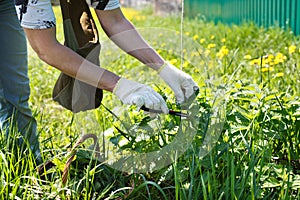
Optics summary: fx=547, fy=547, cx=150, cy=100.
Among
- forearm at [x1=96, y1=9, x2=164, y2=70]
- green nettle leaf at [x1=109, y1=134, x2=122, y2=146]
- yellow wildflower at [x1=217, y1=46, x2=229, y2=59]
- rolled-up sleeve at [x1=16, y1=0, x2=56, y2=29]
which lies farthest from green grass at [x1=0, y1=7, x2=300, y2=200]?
yellow wildflower at [x1=217, y1=46, x2=229, y2=59]

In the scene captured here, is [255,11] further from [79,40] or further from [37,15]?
[37,15]

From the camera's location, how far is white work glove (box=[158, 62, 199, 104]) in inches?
87.1

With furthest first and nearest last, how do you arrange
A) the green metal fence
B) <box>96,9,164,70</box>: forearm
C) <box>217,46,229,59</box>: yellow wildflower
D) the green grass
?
the green metal fence
<box>217,46,229,59</box>: yellow wildflower
<box>96,9,164,70</box>: forearm
the green grass

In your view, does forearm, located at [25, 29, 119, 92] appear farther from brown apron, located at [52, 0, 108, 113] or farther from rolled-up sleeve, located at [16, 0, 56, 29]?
brown apron, located at [52, 0, 108, 113]

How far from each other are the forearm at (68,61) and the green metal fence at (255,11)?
349cm

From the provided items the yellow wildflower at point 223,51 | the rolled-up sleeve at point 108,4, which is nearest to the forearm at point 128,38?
the rolled-up sleeve at point 108,4

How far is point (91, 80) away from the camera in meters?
1.99

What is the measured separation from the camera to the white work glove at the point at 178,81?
2.21 metres

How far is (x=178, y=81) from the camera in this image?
2217 mm

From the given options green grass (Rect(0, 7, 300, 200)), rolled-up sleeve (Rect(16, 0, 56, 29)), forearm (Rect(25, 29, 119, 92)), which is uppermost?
rolled-up sleeve (Rect(16, 0, 56, 29))

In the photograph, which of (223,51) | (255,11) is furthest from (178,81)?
(255,11)

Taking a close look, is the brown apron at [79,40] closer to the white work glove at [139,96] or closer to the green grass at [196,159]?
the green grass at [196,159]

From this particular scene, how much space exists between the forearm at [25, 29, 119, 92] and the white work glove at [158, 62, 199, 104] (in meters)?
0.30

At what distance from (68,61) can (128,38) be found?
1.43ft
